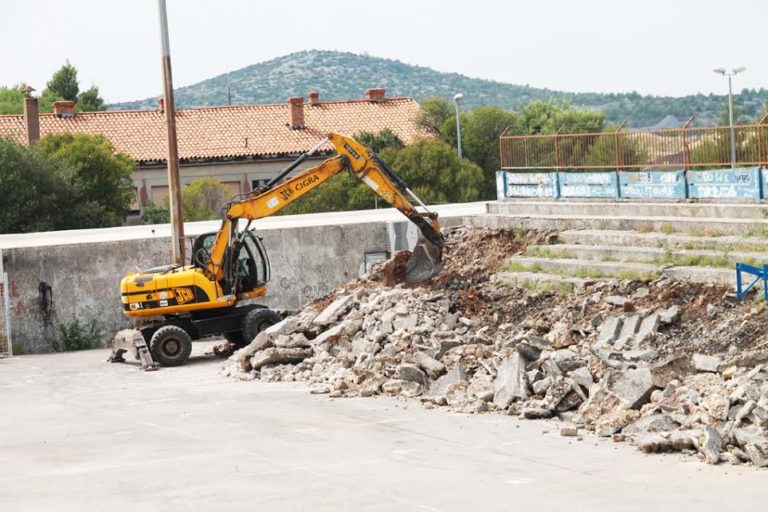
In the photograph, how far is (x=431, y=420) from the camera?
18.7 meters

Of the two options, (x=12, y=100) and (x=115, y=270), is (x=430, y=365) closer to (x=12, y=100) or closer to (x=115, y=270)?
(x=115, y=270)

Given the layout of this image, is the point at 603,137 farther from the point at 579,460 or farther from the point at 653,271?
the point at 579,460

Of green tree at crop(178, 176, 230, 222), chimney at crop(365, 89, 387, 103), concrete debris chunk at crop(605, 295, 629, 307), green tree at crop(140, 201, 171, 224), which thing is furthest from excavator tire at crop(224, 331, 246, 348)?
chimney at crop(365, 89, 387, 103)

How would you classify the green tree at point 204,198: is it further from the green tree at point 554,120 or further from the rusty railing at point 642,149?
the green tree at point 554,120

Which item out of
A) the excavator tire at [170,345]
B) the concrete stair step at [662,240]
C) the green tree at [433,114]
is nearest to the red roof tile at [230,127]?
the green tree at [433,114]

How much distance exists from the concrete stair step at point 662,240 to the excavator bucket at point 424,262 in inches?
102

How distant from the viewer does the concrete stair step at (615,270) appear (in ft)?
71.2

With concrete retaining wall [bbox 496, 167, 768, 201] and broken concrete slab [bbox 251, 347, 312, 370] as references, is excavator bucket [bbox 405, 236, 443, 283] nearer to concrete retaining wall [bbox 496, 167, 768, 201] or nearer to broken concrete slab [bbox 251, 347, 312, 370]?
broken concrete slab [bbox 251, 347, 312, 370]

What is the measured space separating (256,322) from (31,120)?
4060cm

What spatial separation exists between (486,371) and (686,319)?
125 inches

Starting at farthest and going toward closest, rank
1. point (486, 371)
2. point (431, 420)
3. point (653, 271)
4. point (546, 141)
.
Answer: point (546, 141) < point (653, 271) < point (486, 371) < point (431, 420)

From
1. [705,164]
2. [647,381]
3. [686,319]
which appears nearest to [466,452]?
[647,381]

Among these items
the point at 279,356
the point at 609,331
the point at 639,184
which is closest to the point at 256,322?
the point at 279,356

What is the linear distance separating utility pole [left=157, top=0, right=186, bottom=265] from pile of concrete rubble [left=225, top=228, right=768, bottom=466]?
4.42m
